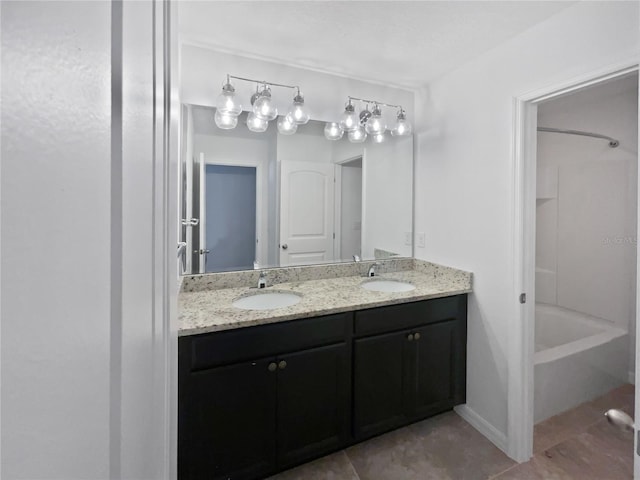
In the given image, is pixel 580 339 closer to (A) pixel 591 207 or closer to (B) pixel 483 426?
(A) pixel 591 207

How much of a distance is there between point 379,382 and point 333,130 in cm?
161

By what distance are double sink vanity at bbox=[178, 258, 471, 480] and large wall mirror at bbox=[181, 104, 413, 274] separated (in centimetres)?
17

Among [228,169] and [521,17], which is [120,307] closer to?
[228,169]

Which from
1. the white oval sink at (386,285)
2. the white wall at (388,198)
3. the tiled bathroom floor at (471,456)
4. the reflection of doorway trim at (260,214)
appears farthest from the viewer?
the white wall at (388,198)

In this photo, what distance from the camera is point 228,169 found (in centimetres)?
194

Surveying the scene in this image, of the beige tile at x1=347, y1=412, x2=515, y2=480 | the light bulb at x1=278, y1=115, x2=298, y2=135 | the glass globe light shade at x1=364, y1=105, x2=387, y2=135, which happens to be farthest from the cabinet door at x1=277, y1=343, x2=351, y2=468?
the glass globe light shade at x1=364, y1=105, x2=387, y2=135

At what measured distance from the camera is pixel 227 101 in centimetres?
178

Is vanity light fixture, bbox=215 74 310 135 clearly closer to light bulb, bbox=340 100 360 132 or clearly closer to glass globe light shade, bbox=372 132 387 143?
light bulb, bbox=340 100 360 132

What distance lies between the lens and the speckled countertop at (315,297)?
1.37 m

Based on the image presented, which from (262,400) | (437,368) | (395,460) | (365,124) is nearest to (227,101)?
(365,124)

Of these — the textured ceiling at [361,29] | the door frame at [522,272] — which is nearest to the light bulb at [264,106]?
the textured ceiling at [361,29]

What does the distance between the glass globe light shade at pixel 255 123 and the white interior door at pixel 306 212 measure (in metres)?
0.27

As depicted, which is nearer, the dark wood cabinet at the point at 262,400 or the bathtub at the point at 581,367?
the dark wood cabinet at the point at 262,400

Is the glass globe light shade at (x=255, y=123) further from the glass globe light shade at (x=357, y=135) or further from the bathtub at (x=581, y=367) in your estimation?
the bathtub at (x=581, y=367)
